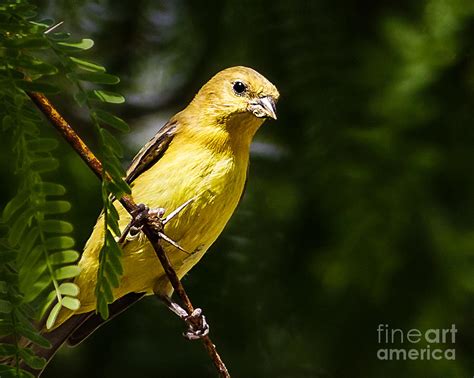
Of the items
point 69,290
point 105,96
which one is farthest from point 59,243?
point 105,96

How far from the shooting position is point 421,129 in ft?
14.5

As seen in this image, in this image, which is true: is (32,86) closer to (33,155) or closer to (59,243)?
(33,155)

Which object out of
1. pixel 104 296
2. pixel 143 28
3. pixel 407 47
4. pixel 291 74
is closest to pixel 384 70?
pixel 407 47

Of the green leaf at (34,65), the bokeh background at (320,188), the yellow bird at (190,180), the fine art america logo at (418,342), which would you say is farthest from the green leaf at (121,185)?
the fine art america logo at (418,342)

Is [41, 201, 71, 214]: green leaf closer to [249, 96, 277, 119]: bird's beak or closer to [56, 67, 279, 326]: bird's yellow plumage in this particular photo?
[56, 67, 279, 326]: bird's yellow plumage

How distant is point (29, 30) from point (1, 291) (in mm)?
551

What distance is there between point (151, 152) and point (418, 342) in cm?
166

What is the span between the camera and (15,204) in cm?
190

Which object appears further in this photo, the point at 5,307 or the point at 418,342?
the point at 418,342

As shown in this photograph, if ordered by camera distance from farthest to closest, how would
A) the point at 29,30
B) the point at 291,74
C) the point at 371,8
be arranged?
the point at 371,8 → the point at 291,74 → the point at 29,30

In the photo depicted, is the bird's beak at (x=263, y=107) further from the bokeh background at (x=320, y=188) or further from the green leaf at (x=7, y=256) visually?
the green leaf at (x=7, y=256)

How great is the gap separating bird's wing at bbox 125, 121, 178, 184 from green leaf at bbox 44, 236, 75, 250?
1829 mm

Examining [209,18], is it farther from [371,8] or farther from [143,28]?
[371,8]

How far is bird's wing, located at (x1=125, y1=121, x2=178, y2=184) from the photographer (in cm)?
375
